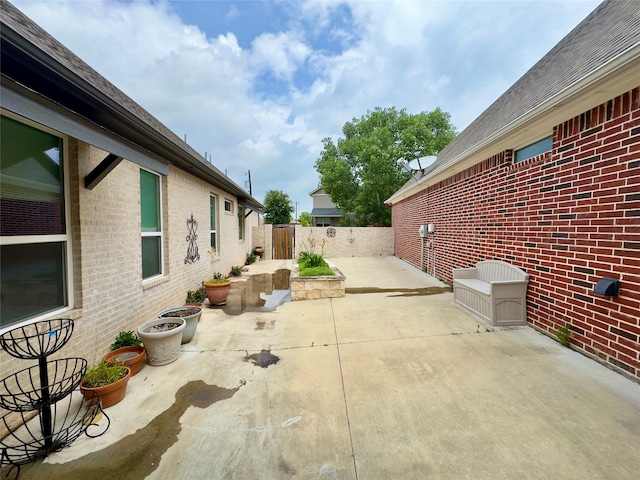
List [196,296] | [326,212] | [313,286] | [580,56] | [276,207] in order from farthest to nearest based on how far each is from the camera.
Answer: [326,212] → [276,207] → [313,286] → [196,296] → [580,56]

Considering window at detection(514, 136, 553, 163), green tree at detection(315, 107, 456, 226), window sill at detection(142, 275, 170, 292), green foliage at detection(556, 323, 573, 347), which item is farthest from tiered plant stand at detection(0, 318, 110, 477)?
green tree at detection(315, 107, 456, 226)

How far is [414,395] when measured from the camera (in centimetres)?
253

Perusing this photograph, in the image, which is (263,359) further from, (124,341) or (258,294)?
(258,294)

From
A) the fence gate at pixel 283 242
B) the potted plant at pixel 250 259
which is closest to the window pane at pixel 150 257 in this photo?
the potted plant at pixel 250 259

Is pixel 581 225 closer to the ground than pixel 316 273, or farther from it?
farther from it

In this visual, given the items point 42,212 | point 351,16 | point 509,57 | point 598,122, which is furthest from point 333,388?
point 509,57

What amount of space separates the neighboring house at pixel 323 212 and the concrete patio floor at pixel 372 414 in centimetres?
2590

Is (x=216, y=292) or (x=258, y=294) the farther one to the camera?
(x=258, y=294)

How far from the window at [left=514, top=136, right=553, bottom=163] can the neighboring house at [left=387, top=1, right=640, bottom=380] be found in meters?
0.02

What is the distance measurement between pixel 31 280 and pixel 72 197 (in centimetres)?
A: 92

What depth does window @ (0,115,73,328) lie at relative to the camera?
219 centimetres

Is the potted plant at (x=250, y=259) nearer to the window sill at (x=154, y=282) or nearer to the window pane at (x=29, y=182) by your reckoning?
the window sill at (x=154, y=282)

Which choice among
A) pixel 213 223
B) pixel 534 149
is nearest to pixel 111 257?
pixel 213 223

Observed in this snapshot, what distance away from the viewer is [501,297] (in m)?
4.18
